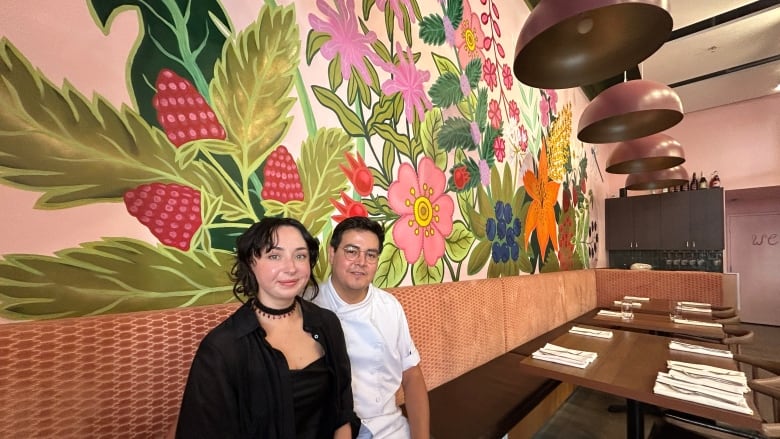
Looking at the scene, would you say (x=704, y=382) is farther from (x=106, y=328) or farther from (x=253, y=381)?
(x=106, y=328)

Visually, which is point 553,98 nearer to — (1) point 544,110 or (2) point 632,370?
(1) point 544,110

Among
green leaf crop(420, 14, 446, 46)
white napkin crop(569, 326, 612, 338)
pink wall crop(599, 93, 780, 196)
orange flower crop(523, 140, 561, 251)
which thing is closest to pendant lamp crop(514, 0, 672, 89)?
green leaf crop(420, 14, 446, 46)

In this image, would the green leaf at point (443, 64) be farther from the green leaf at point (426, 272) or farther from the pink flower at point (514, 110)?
the green leaf at point (426, 272)

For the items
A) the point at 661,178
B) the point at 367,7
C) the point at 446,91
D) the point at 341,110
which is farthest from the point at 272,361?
the point at 661,178

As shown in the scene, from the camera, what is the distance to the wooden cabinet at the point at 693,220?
193 inches

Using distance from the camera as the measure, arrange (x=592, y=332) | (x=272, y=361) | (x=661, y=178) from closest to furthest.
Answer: (x=272, y=361) < (x=592, y=332) < (x=661, y=178)

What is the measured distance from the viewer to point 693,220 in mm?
5102

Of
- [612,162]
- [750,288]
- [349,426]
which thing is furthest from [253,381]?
[750,288]

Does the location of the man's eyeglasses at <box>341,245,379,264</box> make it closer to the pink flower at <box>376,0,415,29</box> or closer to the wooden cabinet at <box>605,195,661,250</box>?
the pink flower at <box>376,0,415,29</box>

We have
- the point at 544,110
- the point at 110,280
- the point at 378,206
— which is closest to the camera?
the point at 110,280

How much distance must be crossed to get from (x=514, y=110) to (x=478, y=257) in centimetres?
163

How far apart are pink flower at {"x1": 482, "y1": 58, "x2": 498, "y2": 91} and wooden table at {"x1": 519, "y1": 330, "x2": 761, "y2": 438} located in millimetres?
2201

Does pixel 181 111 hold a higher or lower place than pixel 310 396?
higher

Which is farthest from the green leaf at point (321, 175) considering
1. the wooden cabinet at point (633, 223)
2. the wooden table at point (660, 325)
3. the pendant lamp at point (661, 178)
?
the wooden cabinet at point (633, 223)
